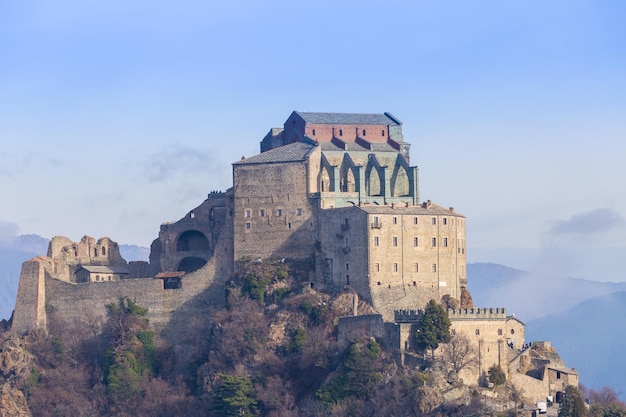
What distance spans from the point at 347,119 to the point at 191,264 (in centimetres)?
1506

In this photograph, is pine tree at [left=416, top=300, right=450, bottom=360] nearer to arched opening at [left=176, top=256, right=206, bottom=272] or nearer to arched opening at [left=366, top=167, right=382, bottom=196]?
arched opening at [left=366, top=167, right=382, bottom=196]

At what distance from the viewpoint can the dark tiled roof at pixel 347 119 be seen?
100 meters

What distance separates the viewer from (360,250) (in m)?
88.6

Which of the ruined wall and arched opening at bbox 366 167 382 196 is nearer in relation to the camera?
the ruined wall

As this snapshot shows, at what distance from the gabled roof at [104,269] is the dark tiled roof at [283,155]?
1315cm

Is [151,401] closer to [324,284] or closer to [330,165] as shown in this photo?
[324,284]

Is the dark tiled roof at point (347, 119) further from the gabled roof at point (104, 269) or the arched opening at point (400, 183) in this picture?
the gabled roof at point (104, 269)

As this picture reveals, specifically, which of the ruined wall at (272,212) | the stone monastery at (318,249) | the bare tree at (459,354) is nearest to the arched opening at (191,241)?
the stone monastery at (318,249)

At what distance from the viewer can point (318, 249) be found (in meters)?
92.1

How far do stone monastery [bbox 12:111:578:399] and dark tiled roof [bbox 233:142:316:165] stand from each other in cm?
14

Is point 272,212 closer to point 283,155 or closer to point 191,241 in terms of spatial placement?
point 283,155

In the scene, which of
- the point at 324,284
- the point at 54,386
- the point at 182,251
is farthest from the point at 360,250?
the point at 54,386

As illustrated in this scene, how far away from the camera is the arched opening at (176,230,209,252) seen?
101m


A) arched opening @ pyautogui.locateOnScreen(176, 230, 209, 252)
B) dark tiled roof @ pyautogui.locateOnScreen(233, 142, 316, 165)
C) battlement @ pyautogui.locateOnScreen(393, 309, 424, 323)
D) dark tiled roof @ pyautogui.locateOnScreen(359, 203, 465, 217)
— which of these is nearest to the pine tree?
battlement @ pyautogui.locateOnScreen(393, 309, 424, 323)
